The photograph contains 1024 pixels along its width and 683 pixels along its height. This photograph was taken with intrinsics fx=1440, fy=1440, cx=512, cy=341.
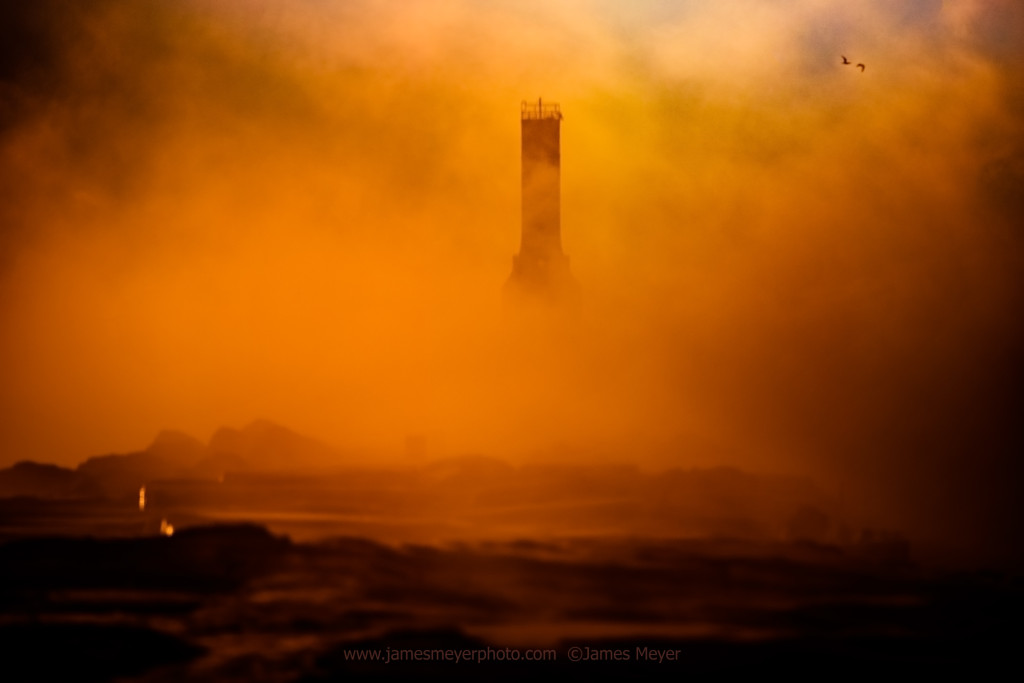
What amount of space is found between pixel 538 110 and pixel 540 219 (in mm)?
3178

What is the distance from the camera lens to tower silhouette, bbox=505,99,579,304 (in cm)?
4209

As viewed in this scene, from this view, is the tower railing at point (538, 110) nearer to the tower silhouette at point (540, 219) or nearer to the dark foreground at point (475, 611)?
the tower silhouette at point (540, 219)

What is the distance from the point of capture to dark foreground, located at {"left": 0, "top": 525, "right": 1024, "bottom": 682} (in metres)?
27.1

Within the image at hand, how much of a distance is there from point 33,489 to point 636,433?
17016 millimetres

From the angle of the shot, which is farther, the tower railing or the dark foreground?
the tower railing

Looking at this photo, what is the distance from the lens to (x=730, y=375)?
43.6 m

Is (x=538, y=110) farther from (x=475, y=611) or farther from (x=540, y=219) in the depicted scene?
(x=475, y=611)

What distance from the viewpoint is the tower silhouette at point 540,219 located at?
138 ft

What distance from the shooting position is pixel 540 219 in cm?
4247

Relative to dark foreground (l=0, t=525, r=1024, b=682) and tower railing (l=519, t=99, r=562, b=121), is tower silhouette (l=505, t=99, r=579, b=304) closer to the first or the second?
tower railing (l=519, t=99, r=562, b=121)

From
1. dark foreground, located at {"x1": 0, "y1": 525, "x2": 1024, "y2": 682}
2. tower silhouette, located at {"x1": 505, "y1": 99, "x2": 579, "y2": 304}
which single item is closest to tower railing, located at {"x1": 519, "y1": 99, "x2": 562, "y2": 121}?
tower silhouette, located at {"x1": 505, "y1": 99, "x2": 579, "y2": 304}

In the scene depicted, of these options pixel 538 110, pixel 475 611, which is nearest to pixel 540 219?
pixel 538 110

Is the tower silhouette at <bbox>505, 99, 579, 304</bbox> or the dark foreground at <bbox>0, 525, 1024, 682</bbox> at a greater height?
the tower silhouette at <bbox>505, 99, 579, 304</bbox>

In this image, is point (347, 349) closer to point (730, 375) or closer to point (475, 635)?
point (730, 375)
